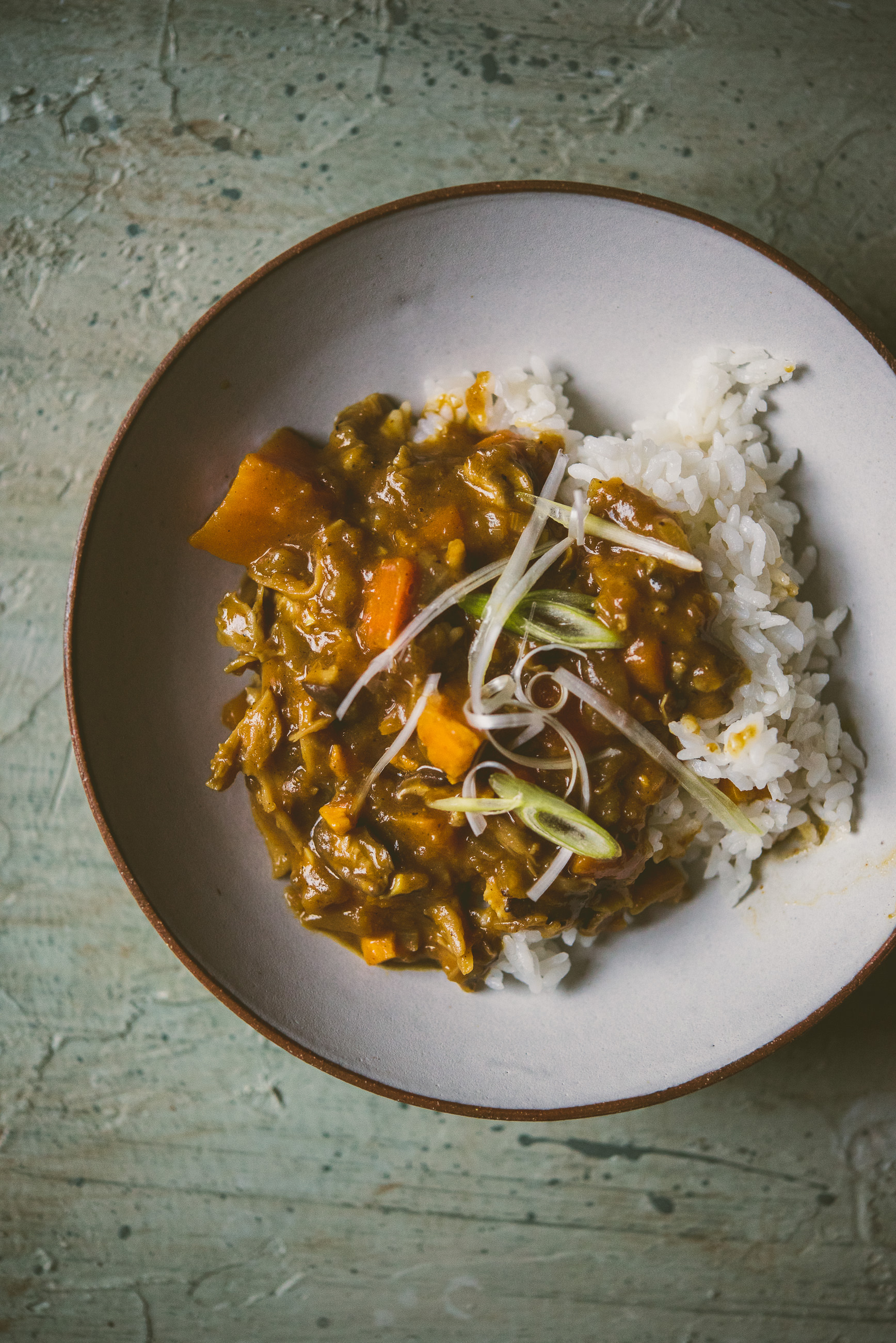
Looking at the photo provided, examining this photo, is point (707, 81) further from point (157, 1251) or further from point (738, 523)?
point (157, 1251)

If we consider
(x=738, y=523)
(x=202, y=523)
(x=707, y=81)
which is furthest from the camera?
(x=707, y=81)

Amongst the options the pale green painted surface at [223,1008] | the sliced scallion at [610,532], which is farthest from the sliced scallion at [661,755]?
the pale green painted surface at [223,1008]

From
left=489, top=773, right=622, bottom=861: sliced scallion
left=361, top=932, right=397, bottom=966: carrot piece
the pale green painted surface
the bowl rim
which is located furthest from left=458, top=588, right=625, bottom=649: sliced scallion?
the pale green painted surface

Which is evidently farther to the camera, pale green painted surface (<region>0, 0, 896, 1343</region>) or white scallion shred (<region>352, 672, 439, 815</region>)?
pale green painted surface (<region>0, 0, 896, 1343</region>)

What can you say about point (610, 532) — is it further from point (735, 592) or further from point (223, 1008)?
point (223, 1008)

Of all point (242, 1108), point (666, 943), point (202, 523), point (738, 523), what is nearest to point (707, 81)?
point (738, 523)

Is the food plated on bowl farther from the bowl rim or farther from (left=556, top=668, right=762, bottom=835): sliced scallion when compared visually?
the bowl rim
